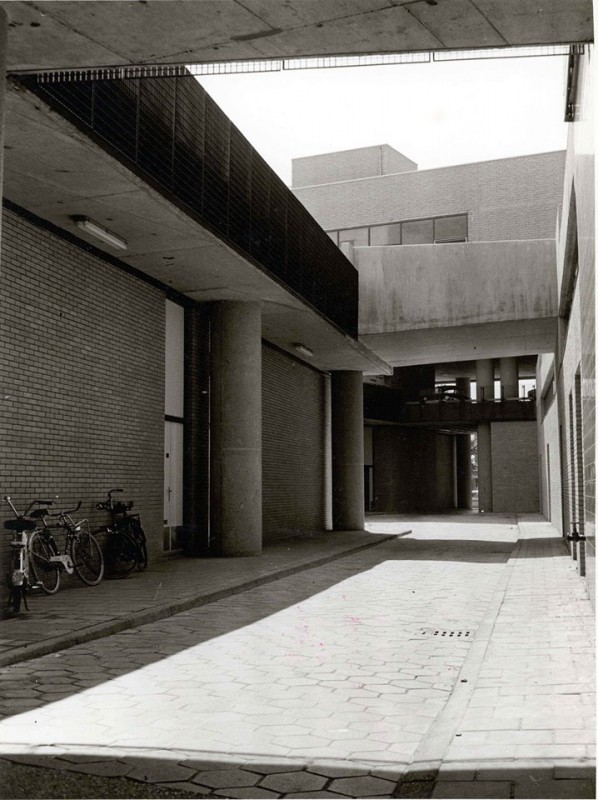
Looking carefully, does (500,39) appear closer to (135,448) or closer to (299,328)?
(135,448)

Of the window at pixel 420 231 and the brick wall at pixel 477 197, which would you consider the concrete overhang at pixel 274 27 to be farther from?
the window at pixel 420 231

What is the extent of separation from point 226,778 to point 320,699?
65.7 inches

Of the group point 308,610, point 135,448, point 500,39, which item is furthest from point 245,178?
point 500,39

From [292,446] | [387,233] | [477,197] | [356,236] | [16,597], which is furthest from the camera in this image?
[356,236]

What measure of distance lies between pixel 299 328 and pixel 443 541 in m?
6.59

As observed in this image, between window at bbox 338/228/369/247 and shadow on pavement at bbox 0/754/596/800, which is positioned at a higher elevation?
window at bbox 338/228/369/247

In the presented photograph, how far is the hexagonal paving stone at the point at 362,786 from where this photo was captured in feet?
13.4

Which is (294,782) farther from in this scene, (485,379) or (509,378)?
(485,379)

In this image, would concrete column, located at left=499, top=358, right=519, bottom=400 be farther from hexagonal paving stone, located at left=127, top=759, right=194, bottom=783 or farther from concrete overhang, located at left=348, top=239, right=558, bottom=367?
hexagonal paving stone, located at left=127, top=759, right=194, bottom=783

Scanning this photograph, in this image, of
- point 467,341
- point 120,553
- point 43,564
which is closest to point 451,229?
point 467,341

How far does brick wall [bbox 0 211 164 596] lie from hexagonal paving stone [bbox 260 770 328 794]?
6.73 metres

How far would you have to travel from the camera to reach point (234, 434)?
15914mm

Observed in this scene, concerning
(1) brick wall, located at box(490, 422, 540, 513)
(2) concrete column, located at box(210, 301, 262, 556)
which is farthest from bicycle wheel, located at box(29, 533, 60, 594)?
(1) brick wall, located at box(490, 422, 540, 513)

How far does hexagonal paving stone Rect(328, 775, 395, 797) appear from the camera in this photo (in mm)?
4081
